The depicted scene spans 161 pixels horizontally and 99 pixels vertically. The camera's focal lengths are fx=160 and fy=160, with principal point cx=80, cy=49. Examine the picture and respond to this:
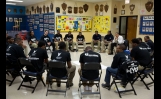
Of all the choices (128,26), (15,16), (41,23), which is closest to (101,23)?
(128,26)

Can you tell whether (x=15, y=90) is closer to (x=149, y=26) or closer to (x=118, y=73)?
(x=118, y=73)

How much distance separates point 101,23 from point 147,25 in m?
3.08

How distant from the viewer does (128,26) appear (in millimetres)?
10258

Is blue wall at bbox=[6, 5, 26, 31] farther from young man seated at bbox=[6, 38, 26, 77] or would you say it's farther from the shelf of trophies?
young man seated at bbox=[6, 38, 26, 77]

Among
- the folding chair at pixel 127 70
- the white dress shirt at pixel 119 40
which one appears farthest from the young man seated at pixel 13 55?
the white dress shirt at pixel 119 40

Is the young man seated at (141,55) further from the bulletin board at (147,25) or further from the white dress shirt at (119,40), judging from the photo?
the bulletin board at (147,25)

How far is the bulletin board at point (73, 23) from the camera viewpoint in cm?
1015

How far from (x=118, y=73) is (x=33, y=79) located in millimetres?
2208

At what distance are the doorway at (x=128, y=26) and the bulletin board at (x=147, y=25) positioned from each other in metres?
0.78

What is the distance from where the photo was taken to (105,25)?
10594 millimetres

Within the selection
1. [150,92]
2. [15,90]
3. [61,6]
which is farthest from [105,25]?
[15,90]

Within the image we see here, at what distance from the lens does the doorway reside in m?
9.86

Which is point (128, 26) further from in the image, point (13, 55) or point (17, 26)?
point (17, 26)

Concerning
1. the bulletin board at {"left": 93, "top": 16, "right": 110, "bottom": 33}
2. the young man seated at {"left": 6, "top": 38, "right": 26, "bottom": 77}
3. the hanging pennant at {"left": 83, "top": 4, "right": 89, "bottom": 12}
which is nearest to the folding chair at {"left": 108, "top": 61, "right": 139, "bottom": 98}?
the young man seated at {"left": 6, "top": 38, "right": 26, "bottom": 77}
